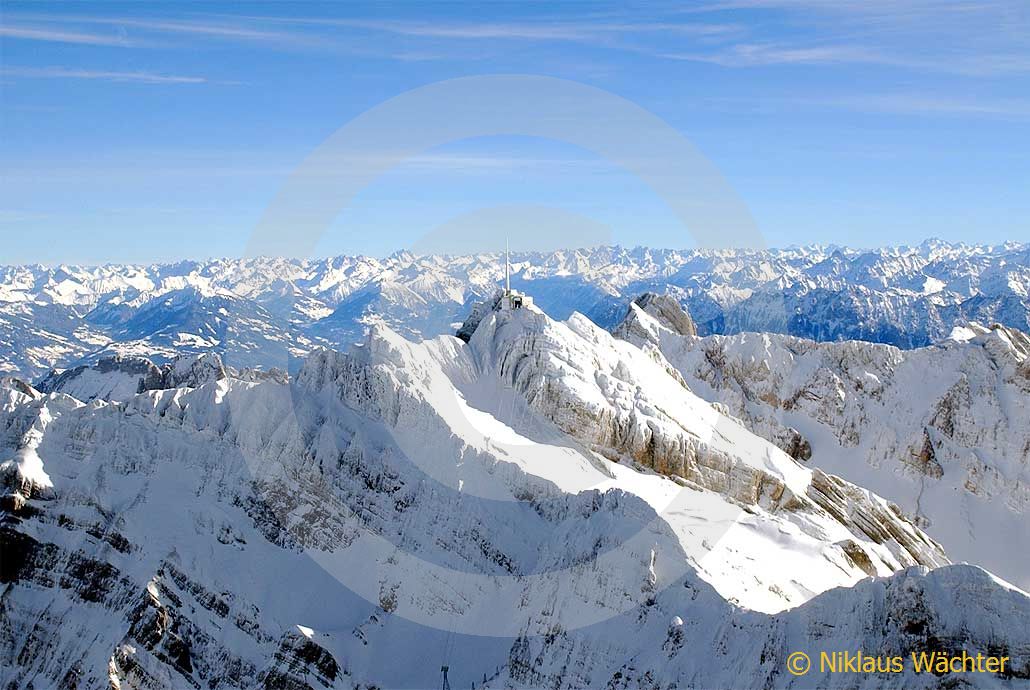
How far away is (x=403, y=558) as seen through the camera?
7106 cm

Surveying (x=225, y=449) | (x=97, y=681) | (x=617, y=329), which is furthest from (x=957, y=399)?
(x=97, y=681)

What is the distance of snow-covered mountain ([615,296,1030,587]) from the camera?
12912 centimetres

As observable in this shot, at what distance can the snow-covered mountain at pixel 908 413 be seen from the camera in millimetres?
129125

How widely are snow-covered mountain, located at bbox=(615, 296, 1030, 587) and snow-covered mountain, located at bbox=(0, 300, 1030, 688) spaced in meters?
45.3

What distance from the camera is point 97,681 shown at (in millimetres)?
58938

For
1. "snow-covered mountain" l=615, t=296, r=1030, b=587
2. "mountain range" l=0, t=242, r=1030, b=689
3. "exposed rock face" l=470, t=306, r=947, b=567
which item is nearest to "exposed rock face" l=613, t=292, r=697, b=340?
"snow-covered mountain" l=615, t=296, r=1030, b=587

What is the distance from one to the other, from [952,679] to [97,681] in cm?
5881

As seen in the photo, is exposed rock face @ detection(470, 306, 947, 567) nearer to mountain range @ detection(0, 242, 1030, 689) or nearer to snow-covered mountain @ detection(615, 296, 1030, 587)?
mountain range @ detection(0, 242, 1030, 689)

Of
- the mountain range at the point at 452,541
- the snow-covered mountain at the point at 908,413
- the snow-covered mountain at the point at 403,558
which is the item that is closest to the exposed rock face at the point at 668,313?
the snow-covered mountain at the point at 908,413

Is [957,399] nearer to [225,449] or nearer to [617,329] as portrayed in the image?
[617,329]

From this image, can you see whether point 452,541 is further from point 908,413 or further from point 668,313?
point 668,313

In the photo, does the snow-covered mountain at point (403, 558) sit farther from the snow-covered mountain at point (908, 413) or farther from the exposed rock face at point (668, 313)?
the exposed rock face at point (668, 313)

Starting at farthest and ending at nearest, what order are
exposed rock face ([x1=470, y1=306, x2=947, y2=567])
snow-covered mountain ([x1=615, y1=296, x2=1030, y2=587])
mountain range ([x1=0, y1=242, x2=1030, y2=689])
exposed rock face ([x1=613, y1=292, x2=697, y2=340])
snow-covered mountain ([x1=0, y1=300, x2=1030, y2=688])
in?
exposed rock face ([x1=613, y1=292, x2=697, y2=340]), snow-covered mountain ([x1=615, y1=296, x2=1030, y2=587]), exposed rock face ([x1=470, y1=306, x2=947, y2=567]), mountain range ([x1=0, y1=242, x2=1030, y2=689]), snow-covered mountain ([x1=0, y1=300, x2=1030, y2=688])

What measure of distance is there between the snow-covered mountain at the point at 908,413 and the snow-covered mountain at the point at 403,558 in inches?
1785
